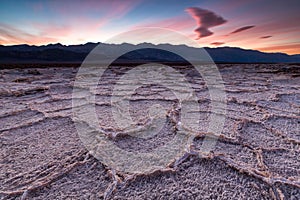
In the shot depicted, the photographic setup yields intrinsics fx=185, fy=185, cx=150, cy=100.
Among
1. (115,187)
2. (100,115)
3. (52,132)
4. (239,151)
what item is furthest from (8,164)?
(239,151)

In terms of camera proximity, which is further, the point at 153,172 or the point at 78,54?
the point at 78,54

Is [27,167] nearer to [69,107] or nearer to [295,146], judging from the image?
[69,107]

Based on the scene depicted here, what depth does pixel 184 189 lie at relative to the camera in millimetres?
875

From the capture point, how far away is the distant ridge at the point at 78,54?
131ft

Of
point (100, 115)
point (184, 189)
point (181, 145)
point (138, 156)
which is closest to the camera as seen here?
point (184, 189)

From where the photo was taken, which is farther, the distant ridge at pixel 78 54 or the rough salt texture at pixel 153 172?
the distant ridge at pixel 78 54

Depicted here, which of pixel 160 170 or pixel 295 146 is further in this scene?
pixel 295 146

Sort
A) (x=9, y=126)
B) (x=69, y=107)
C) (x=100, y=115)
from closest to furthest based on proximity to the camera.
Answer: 1. (x=9, y=126)
2. (x=100, y=115)
3. (x=69, y=107)

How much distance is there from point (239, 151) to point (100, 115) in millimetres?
1225

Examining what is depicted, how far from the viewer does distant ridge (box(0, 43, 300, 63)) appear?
→ 39875 mm

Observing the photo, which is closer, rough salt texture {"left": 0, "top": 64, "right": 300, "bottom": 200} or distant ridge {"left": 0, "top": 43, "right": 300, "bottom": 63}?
rough salt texture {"left": 0, "top": 64, "right": 300, "bottom": 200}

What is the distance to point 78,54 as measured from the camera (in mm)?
45969

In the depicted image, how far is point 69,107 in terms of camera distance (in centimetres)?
204

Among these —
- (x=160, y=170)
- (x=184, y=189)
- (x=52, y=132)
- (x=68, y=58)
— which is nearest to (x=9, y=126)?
(x=52, y=132)
